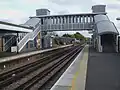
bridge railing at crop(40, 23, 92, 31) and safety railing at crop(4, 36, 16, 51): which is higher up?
bridge railing at crop(40, 23, 92, 31)

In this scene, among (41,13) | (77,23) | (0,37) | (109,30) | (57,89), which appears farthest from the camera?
(41,13)

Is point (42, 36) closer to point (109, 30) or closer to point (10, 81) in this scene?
point (109, 30)

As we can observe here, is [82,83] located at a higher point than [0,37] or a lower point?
lower

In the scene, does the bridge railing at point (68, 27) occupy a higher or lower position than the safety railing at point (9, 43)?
higher

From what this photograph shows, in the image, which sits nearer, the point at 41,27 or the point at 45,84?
the point at 45,84

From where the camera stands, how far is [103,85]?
11.0m

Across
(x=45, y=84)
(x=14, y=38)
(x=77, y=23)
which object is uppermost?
(x=77, y=23)

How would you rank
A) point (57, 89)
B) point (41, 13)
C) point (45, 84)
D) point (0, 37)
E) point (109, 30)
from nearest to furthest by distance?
point (57, 89), point (45, 84), point (0, 37), point (109, 30), point (41, 13)

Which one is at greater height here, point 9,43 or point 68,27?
point 68,27

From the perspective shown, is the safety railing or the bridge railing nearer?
the safety railing

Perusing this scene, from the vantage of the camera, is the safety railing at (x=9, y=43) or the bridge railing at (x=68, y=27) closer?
the safety railing at (x=9, y=43)

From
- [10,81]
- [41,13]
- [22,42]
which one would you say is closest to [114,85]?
[10,81]

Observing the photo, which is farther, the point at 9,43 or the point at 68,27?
the point at 68,27

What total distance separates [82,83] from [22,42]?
32.0 m
